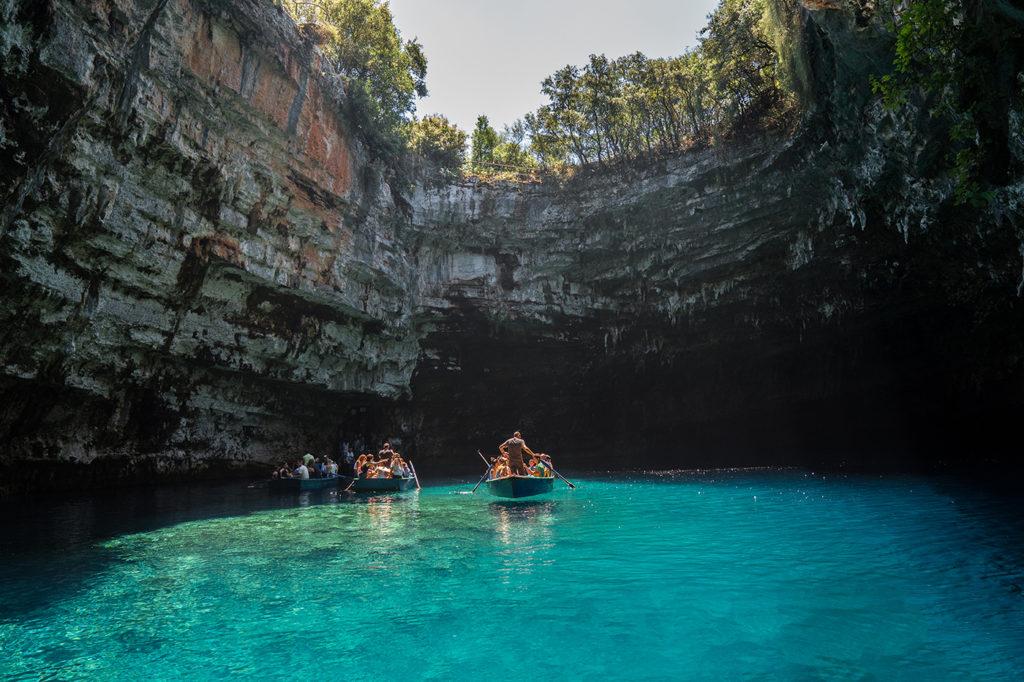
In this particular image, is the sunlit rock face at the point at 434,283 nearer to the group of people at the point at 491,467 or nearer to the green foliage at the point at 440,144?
the green foliage at the point at 440,144

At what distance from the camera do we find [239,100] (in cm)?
1477

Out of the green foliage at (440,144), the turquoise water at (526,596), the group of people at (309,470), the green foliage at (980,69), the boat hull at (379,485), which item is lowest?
the turquoise water at (526,596)

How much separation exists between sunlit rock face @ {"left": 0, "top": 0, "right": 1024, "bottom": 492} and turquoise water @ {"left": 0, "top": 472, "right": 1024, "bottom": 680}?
6031 mm

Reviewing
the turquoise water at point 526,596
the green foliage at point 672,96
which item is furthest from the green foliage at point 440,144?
the turquoise water at point 526,596

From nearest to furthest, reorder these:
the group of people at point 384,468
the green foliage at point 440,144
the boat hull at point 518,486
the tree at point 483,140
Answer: the boat hull at point 518,486
the group of people at point 384,468
the green foliage at point 440,144
the tree at point 483,140

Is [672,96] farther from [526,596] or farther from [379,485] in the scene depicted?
[526,596]

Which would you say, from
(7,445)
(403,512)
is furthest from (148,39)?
(403,512)

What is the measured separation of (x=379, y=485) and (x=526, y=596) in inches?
470

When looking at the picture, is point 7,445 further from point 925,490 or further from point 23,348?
point 925,490

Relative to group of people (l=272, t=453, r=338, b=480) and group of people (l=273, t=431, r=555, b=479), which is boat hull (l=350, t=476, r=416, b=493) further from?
group of people (l=272, t=453, r=338, b=480)

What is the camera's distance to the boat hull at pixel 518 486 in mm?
13594

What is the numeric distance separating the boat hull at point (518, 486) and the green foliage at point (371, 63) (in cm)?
1330

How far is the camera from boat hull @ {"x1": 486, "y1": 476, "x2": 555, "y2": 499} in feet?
44.6

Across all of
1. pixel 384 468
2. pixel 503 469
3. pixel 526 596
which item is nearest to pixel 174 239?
pixel 384 468
